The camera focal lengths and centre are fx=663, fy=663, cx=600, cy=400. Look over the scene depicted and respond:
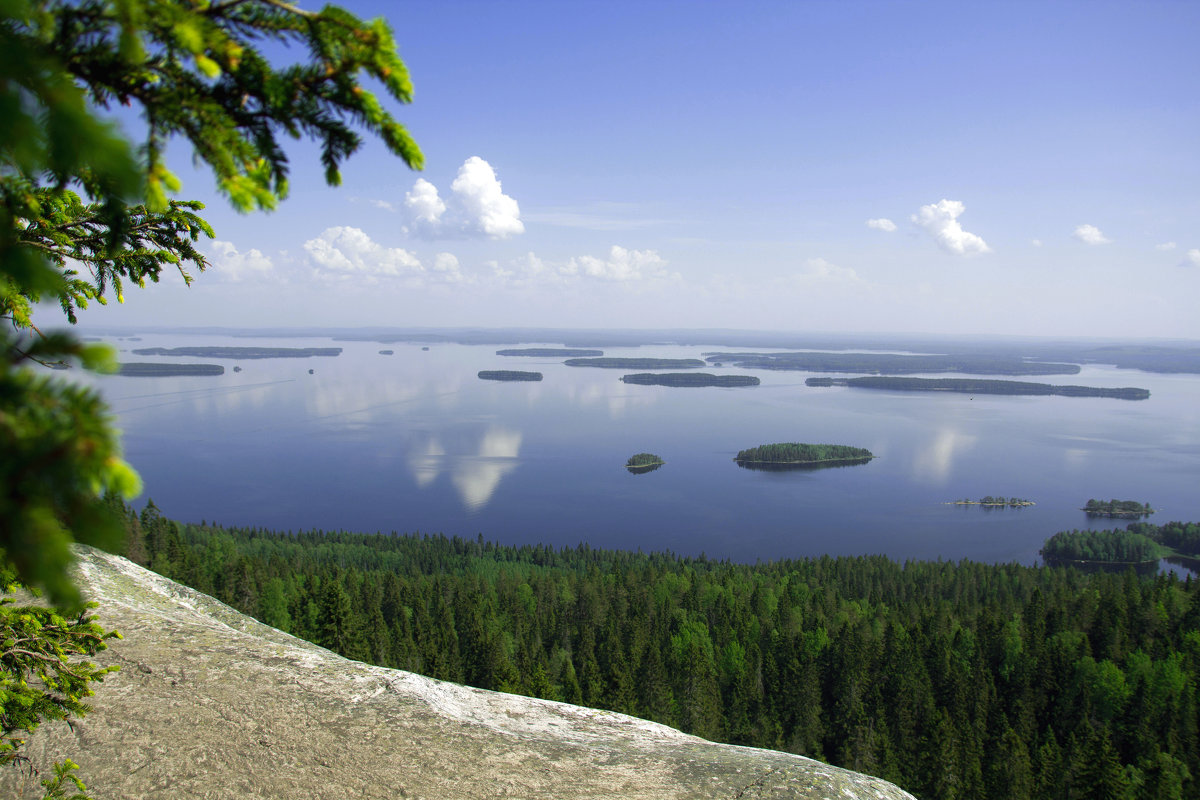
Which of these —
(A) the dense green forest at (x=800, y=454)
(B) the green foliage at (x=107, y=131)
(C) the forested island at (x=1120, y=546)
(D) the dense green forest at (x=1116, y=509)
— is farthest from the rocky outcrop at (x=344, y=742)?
(A) the dense green forest at (x=800, y=454)

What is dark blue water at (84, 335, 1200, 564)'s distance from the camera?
96062mm

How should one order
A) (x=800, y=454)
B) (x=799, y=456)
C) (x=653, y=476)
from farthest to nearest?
(x=800, y=454) < (x=799, y=456) < (x=653, y=476)

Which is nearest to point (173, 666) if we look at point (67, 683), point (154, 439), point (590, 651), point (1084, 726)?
point (67, 683)

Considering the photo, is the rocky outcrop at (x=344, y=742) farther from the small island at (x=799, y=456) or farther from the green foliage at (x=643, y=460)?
the small island at (x=799, y=456)

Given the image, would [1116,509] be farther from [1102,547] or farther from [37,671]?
[37,671]

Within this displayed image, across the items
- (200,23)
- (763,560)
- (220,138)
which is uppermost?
(200,23)

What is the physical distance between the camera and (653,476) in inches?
4766

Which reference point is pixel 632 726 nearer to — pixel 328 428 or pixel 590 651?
pixel 590 651

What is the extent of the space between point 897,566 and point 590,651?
4291 cm

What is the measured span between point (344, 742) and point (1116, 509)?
12682 cm

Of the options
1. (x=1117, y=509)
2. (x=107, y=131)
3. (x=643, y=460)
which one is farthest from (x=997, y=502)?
(x=107, y=131)

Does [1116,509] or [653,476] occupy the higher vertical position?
[1116,509]

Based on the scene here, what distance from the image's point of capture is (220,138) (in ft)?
10.6

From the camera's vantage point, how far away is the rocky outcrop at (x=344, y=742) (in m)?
11.7
